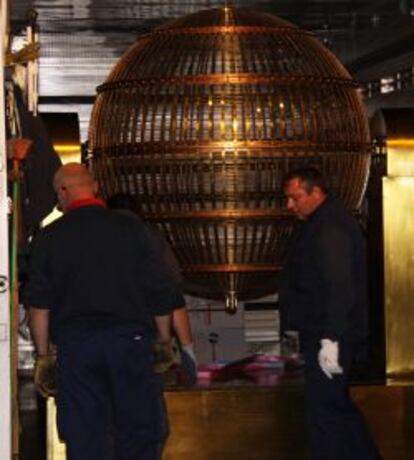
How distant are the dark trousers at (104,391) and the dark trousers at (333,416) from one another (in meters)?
1.15

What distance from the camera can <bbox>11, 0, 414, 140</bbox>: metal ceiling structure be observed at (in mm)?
11164

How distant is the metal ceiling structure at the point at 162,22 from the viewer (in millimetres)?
11164

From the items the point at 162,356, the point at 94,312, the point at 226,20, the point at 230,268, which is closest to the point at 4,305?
the point at 94,312

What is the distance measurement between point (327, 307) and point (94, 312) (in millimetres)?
1321

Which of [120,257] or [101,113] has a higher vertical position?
[101,113]

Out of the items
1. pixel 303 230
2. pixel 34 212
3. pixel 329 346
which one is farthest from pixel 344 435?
pixel 34 212

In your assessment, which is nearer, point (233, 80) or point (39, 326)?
point (39, 326)

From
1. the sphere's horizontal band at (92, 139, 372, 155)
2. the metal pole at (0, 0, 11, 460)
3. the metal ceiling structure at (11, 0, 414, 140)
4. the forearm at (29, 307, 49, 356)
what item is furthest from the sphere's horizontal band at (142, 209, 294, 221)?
the metal ceiling structure at (11, 0, 414, 140)

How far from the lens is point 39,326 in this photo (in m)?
6.16

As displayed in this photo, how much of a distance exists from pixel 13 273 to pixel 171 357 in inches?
50.1

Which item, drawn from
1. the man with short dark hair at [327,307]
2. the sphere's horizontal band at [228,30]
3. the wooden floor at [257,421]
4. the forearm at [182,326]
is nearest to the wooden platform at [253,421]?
the wooden floor at [257,421]

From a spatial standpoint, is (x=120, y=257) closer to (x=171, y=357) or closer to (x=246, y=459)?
(x=171, y=357)

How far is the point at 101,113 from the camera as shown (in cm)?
764

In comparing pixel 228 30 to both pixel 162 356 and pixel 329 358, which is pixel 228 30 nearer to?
pixel 329 358
